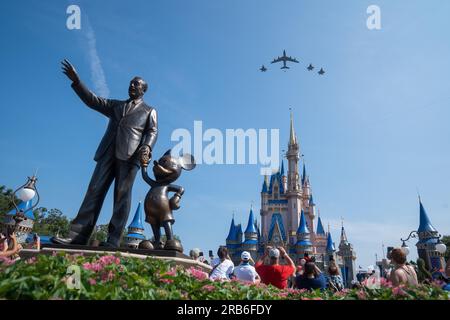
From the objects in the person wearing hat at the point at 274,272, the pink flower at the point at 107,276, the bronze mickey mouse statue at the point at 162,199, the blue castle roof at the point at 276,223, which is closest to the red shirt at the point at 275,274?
the person wearing hat at the point at 274,272

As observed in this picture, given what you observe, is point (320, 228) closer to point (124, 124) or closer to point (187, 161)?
point (187, 161)

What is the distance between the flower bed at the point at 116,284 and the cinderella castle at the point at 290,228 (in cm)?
4456

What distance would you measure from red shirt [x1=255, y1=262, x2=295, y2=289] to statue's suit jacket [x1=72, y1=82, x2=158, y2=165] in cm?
272

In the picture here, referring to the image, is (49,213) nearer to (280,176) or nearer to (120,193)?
(280,176)

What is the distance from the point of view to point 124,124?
218 inches

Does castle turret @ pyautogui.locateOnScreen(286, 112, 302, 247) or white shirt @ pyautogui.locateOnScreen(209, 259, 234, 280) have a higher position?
castle turret @ pyautogui.locateOnScreen(286, 112, 302, 247)

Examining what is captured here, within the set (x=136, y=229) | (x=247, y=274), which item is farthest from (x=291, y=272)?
(x=136, y=229)

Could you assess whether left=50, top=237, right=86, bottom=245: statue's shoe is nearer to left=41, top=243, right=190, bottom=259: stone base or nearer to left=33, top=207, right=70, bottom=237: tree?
left=41, top=243, right=190, bottom=259: stone base

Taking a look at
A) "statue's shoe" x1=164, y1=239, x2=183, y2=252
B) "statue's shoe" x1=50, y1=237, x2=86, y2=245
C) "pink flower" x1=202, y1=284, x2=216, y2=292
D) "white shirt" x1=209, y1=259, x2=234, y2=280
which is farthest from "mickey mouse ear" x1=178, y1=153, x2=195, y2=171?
"pink flower" x1=202, y1=284, x2=216, y2=292

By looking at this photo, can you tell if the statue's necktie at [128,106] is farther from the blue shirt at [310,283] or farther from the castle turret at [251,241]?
the castle turret at [251,241]

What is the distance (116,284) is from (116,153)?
10.3 ft

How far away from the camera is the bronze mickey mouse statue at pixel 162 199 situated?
5355 millimetres

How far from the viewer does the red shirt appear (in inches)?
209
